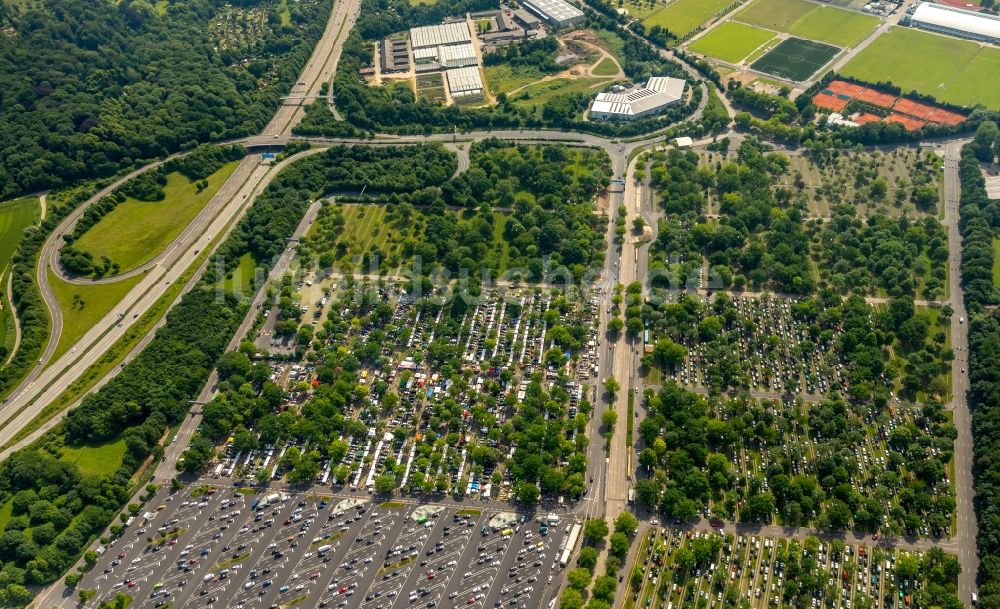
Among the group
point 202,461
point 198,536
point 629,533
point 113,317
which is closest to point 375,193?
point 113,317

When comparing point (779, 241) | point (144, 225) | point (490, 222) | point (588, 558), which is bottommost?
point (588, 558)

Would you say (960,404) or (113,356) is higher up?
(113,356)

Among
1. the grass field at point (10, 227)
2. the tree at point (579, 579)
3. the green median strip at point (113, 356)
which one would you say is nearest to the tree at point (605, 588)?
the tree at point (579, 579)

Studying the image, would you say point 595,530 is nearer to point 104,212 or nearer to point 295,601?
point 295,601

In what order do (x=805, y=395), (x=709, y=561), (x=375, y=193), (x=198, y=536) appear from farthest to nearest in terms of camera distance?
(x=375, y=193), (x=805, y=395), (x=198, y=536), (x=709, y=561)

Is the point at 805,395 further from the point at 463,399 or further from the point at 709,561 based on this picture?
the point at 463,399

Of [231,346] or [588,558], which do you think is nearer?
[588,558]

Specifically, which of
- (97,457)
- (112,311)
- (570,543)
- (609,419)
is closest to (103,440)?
(97,457)

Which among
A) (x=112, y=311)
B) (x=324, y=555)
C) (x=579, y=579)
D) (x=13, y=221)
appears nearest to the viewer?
(x=579, y=579)
